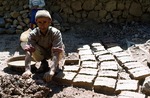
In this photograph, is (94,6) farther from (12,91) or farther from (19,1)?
(12,91)

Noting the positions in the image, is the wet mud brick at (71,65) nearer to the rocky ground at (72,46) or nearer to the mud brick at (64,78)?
the mud brick at (64,78)

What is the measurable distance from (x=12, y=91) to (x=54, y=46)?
40.5 inches

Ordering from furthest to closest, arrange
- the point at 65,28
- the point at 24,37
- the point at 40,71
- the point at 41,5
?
the point at 65,28 → the point at 41,5 → the point at 24,37 → the point at 40,71

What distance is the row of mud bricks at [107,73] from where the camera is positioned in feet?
14.7

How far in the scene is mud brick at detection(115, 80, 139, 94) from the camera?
4406 mm

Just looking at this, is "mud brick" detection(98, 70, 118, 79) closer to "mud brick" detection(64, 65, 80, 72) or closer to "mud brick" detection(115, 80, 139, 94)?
"mud brick" detection(115, 80, 139, 94)

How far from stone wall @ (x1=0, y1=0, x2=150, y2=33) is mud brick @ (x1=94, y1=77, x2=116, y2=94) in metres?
3.55

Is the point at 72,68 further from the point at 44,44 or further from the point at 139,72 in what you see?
the point at 139,72

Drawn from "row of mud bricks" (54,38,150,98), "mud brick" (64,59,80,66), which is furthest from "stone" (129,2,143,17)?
"mud brick" (64,59,80,66)

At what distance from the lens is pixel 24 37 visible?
612 cm

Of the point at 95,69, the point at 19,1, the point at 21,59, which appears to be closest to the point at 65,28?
the point at 19,1

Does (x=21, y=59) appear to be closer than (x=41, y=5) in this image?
Yes

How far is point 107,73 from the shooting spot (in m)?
4.95

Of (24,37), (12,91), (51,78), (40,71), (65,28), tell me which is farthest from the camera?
(65,28)
